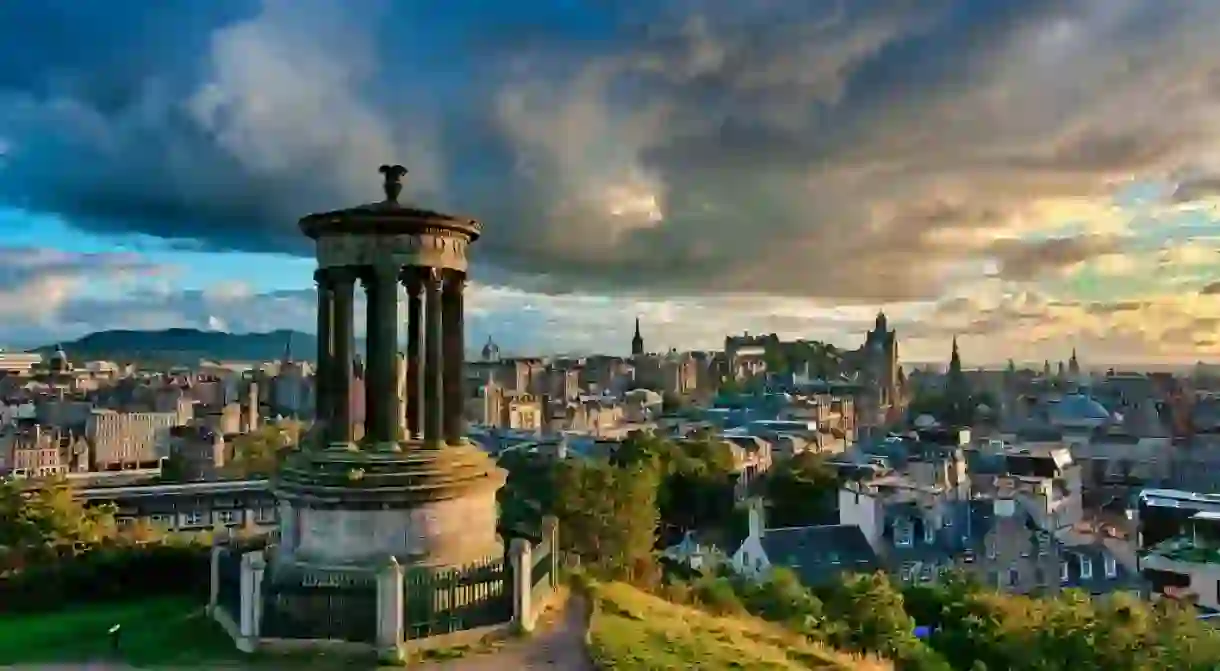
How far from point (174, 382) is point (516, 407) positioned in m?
64.4

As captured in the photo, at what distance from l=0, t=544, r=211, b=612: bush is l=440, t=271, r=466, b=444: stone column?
5.50 meters

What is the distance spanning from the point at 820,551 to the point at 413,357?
99.4ft

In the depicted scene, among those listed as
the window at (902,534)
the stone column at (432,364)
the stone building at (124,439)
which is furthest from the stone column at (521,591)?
the stone building at (124,439)

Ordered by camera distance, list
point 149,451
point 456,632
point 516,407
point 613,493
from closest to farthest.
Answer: point 456,632, point 613,493, point 149,451, point 516,407

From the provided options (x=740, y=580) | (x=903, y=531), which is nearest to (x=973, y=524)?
(x=903, y=531)

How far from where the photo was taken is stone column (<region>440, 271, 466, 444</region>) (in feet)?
60.6

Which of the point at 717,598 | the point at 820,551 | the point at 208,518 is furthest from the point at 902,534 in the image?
the point at 208,518

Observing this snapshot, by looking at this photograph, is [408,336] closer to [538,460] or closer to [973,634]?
[973,634]

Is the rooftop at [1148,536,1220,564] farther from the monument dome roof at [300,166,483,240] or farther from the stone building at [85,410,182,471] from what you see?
the stone building at [85,410,182,471]

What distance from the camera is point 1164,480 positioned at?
87.2 m

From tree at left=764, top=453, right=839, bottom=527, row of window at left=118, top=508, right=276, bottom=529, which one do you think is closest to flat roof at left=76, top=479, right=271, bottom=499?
row of window at left=118, top=508, right=276, bottom=529

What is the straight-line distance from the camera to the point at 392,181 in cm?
1748

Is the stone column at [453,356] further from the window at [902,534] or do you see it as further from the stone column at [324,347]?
the window at [902,534]

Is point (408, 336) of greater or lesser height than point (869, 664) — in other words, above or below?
above
